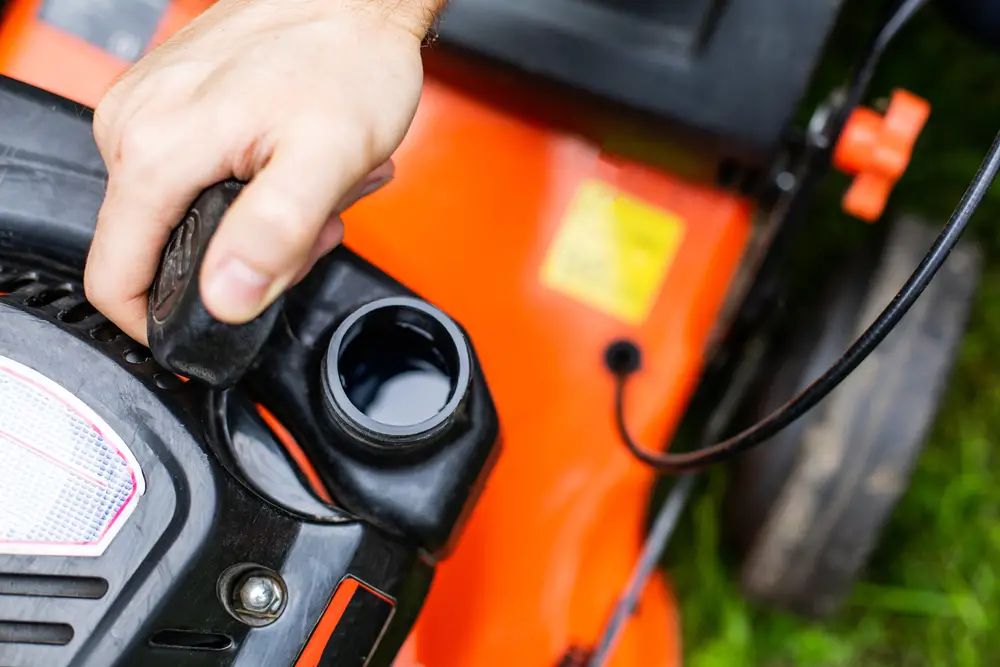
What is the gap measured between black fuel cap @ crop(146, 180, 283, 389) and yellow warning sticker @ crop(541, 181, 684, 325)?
1.22 feet

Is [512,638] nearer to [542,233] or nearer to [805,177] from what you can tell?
[542,233]

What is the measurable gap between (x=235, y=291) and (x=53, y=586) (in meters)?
0.19

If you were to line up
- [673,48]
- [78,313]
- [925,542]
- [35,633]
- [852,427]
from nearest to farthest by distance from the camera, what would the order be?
[35,633]
[78,313]
[673,48]
[852,427]
[925,542]

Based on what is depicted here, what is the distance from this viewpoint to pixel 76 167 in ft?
2.08

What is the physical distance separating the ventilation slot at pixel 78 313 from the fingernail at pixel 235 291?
13cm

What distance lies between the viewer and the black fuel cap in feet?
1.58

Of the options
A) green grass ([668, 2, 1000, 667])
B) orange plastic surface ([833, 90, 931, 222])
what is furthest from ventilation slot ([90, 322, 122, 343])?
green grass ([668, 2, 1000, 667])

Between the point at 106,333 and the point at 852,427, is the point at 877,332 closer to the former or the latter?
the point at 852,427

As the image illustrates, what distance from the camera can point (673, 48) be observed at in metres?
0.74

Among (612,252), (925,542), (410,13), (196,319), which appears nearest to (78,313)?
(196,319)

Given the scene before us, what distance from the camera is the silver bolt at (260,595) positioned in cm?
52

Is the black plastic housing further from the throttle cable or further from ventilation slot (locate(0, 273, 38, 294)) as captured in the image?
the throttle cable

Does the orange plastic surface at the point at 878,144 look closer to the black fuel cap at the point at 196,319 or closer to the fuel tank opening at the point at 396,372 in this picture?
the fuel tank opening at the point at 396,372

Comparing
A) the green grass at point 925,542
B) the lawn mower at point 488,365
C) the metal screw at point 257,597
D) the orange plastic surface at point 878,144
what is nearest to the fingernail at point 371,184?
the lawn mower at point 488,365
